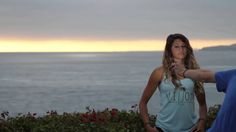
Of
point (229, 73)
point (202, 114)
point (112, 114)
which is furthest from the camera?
point (112, 114)

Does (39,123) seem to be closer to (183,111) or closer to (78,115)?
(78,115)

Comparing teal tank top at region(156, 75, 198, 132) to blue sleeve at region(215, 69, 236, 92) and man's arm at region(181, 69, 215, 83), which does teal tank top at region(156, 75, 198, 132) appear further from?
blue sleeve at region(215, 69, 236, 92)

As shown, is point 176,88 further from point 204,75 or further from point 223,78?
point 223,78

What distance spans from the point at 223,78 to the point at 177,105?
7.80 ft

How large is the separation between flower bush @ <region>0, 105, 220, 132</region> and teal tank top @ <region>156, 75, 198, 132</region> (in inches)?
72.0

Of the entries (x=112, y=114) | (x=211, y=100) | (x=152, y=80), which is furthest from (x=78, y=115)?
(x=211, y=100)

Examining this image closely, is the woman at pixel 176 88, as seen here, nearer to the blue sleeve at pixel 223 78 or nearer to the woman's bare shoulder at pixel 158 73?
the woman's bare shoulder at pixel 158 73

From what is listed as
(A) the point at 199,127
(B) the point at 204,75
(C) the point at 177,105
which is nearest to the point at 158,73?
(C) the point at 177,105

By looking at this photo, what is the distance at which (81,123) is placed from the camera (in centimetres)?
700

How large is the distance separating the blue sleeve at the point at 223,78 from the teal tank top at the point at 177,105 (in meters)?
2.25

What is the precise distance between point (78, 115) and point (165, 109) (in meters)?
2.87

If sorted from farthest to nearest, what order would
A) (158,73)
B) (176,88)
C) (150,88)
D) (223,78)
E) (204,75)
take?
(150,88) → (158,73) → (176,88) → (204,75) → (223,78)

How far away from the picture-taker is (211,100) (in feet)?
147

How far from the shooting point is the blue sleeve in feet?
7.66
